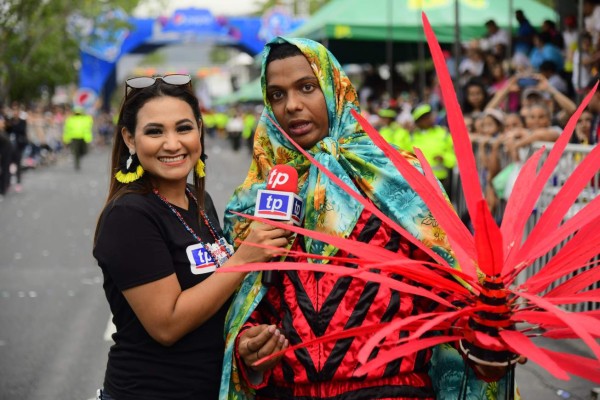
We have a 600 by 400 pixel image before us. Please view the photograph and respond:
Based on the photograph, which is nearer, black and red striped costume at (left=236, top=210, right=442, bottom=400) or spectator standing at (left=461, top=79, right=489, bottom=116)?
black and red striped costume at (left=236, top=210, right=442, bottom=400)

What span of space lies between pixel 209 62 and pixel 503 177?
114m

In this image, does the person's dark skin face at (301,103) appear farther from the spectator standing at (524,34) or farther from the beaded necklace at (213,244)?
the spectator standing at (524,34)

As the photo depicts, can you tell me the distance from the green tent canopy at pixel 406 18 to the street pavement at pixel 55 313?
357 centimetres

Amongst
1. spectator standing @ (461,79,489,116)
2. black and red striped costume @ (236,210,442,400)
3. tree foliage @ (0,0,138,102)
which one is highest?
tree foliage @ (0,0,138,102)

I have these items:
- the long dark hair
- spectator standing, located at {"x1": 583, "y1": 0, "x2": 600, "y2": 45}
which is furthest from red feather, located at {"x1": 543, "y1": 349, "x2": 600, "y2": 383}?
spectator standing, located at {"x1": 583, "y1": 0, "x2": 600, "y2": 45}

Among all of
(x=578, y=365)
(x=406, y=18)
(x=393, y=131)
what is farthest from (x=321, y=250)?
(x=406, y=18)

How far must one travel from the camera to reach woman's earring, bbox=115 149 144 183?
111 inches

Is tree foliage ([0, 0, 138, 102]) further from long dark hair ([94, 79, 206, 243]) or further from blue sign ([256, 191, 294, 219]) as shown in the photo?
blue sign ([256, 191, 294, 219])

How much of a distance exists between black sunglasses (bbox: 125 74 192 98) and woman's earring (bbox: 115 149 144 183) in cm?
21

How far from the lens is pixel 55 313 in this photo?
26.8ft

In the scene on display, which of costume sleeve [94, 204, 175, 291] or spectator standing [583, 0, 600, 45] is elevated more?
spectator standing [583, 0, 600, 45]

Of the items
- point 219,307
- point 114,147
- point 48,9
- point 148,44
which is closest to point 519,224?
point 219,307

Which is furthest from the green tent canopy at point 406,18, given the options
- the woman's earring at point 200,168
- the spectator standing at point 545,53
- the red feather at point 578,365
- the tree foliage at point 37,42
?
the red feather at point 578,365

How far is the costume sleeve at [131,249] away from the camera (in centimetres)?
262
